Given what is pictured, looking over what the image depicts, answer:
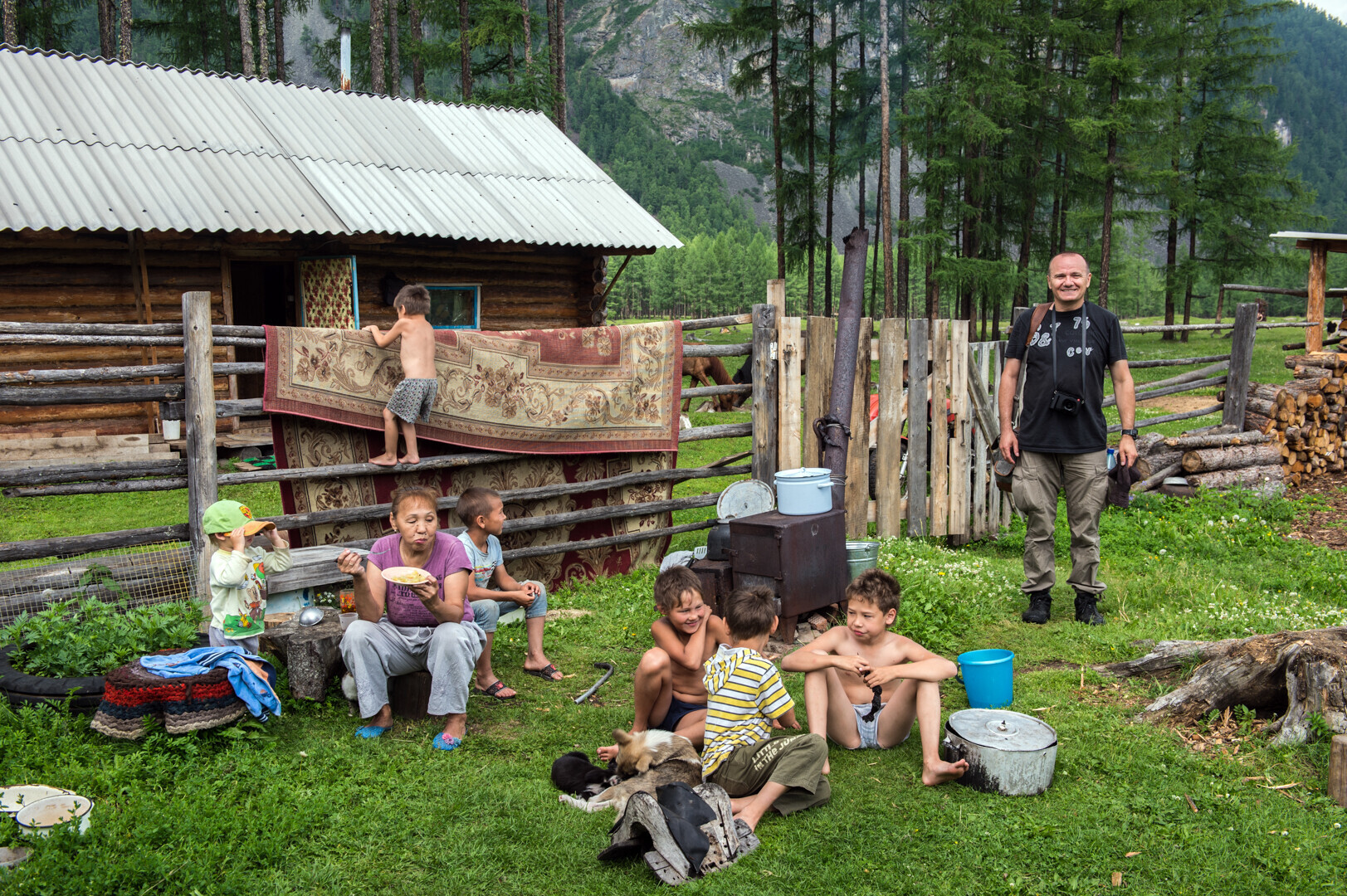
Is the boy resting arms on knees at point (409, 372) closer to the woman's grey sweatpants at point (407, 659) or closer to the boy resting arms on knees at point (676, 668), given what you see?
the woman's grey sweatpants at point (407, 659)

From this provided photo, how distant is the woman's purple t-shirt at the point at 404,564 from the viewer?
4484 millimetres

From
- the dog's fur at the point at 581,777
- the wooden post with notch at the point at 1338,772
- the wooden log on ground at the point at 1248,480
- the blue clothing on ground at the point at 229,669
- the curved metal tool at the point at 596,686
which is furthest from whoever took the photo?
the wooden log on ground at the point at 1248,480

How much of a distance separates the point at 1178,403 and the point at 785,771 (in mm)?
16830

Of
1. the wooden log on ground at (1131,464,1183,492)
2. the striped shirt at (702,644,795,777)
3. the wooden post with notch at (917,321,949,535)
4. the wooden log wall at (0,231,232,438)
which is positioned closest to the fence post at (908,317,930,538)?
the wooden post with notch at (917,321,949,535)

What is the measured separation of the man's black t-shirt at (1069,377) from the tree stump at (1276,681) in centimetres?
155

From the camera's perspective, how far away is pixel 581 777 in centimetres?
380

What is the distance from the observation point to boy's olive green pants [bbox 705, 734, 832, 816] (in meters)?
3.49

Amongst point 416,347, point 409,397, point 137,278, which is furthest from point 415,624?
point 137,278

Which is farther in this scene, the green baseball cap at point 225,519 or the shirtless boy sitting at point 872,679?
the green baseball cap at point 225,519

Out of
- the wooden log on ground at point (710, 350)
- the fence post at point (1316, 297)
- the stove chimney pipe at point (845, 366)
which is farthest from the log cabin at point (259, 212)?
the fence post at point (1316, 297)

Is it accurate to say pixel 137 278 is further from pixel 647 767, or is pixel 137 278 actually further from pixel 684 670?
pixel 647 767

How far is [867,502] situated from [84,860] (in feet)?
19.8

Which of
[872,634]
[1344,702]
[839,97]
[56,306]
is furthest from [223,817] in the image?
[839,97]

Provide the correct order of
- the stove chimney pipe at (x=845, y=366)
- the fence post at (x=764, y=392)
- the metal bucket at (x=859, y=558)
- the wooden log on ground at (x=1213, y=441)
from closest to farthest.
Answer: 1. the metal bucket at (x=859, y=558)
2. the stove chimney pipe at (x=845, y=366)
3. the fence post at (x=764, y=392)
4. the wooden log on ground at (x=1213, y=441)
